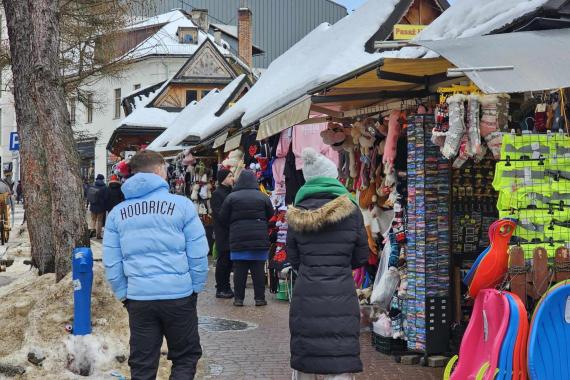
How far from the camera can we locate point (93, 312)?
7508mm

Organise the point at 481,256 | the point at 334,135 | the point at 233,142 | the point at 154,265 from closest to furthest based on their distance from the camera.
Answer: the point at 154,265 → the point at 481,256 → the point at 334,135 → the point at 233,142

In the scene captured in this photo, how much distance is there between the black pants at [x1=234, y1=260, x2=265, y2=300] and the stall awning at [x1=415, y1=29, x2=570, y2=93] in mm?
5749

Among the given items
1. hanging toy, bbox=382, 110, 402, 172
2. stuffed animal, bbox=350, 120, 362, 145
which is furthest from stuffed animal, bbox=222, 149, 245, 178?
hanging toy, bbox=382, 110, 402, 172

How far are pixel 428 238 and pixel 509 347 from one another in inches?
78.2

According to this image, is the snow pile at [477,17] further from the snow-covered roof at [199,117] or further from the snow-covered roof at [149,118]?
the snow-covered roof at [149,118]

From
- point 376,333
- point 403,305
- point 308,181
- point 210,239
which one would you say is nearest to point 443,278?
point 403,305

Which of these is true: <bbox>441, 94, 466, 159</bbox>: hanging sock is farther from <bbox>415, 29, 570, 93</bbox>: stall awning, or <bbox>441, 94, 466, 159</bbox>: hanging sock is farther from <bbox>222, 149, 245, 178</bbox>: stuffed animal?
<bbox>222, 149, 245, 178</bbox>: stuffed animal

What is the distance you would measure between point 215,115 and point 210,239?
5.79 m

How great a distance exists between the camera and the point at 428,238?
7363 mm

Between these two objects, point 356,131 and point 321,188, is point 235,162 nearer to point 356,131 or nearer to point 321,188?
point 356,131

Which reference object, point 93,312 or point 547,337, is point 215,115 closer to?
point 93,312

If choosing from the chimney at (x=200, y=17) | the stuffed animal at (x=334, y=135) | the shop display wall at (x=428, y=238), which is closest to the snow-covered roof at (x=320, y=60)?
the stuffed animal at (x=334, y=135)

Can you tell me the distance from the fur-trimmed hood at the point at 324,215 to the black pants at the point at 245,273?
17.6ft

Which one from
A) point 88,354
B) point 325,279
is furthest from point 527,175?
point 88,354
